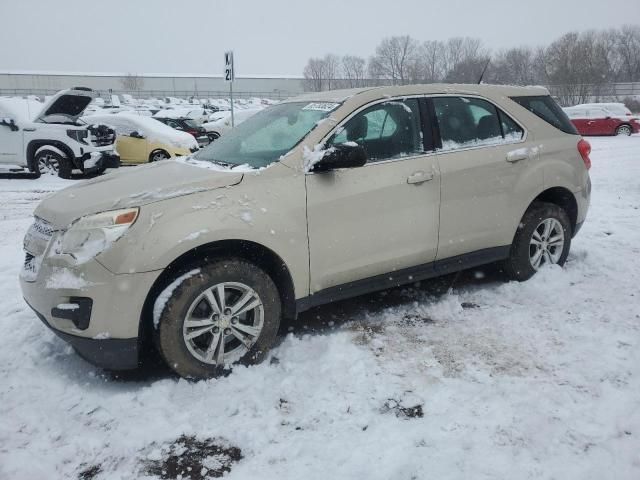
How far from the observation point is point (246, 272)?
10.3 ft

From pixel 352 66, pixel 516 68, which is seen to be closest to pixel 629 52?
pixel 516 68

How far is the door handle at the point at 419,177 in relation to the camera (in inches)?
146

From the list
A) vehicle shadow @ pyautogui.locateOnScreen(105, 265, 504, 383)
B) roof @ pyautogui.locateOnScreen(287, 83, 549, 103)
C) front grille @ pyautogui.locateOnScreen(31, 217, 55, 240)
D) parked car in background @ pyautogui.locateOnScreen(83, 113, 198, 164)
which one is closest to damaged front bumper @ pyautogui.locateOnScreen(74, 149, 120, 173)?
parked car in background @ pyautogui.locateOnScreen(83, 113, 198, 164)

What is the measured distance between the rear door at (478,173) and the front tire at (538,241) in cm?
17

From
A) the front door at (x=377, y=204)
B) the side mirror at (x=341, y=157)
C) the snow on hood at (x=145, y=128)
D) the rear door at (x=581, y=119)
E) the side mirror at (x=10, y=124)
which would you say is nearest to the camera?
A: the side mirror at (x=341, y=157)

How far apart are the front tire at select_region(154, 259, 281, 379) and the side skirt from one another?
0.94 feet

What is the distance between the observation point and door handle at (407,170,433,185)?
3711mm

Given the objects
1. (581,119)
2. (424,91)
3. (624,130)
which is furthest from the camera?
(581,119)

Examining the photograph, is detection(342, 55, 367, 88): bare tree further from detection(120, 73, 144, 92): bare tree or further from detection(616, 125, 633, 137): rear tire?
detection(616, 125, 633, 137): rear tire

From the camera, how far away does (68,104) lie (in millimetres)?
11000

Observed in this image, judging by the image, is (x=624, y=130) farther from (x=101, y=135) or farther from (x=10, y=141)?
(x=10, y=141)

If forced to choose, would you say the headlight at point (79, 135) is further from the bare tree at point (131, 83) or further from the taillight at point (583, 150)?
the bare tree at point (131, 83)

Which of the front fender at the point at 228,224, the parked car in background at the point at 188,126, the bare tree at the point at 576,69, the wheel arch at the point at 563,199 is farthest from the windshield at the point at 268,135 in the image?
the bare tree at the point at 576,69

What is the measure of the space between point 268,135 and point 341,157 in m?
0.79
